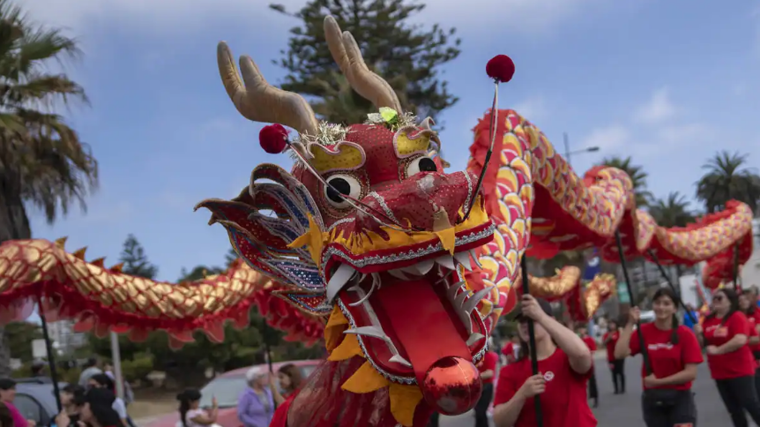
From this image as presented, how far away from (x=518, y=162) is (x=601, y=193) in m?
2.07

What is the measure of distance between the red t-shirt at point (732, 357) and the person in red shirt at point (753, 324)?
0.61m

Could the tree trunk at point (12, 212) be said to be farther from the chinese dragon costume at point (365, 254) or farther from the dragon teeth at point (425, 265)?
the dragon teeth at point (425, 265)

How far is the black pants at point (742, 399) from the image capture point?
639 centimetres

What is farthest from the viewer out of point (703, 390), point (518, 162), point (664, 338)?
point (703, 390)

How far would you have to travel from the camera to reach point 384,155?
2.98 m

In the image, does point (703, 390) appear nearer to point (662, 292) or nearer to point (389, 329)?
point (662, 292)

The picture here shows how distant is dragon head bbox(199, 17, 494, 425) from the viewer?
97.2 inches

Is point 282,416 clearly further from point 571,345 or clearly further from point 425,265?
point 571,345

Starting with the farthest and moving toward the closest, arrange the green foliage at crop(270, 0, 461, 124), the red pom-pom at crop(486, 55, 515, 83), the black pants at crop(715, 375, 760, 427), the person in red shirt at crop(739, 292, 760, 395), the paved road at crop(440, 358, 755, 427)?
1. the green foliage at crop(270, 0, 461, 124)
2. the paved road at crop(440, 358, 755, 427)
3. the person in red shirt at crop(739, 292, 760, 395)
4. the black pants at crop(715, 375, 760, 427)
5. the red pom-pom at crop(486, 55, 515, 83)

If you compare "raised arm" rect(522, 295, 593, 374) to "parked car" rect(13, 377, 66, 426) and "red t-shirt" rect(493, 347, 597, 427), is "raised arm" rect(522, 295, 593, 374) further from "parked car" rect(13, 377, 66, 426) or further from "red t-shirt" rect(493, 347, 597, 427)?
"parked car" rect(13, 377, 66, 426)

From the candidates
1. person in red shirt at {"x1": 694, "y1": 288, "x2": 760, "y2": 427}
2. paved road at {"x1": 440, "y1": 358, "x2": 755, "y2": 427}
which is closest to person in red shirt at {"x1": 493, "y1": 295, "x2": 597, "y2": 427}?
person in red shirt at {"x1": 694, "y1": 288, "x2": 760, "y2": 427}

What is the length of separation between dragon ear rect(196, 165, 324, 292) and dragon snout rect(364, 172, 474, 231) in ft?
2.63

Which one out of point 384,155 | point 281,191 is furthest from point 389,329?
point 281,191

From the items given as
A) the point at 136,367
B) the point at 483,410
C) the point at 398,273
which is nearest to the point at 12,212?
the point at 483,410
